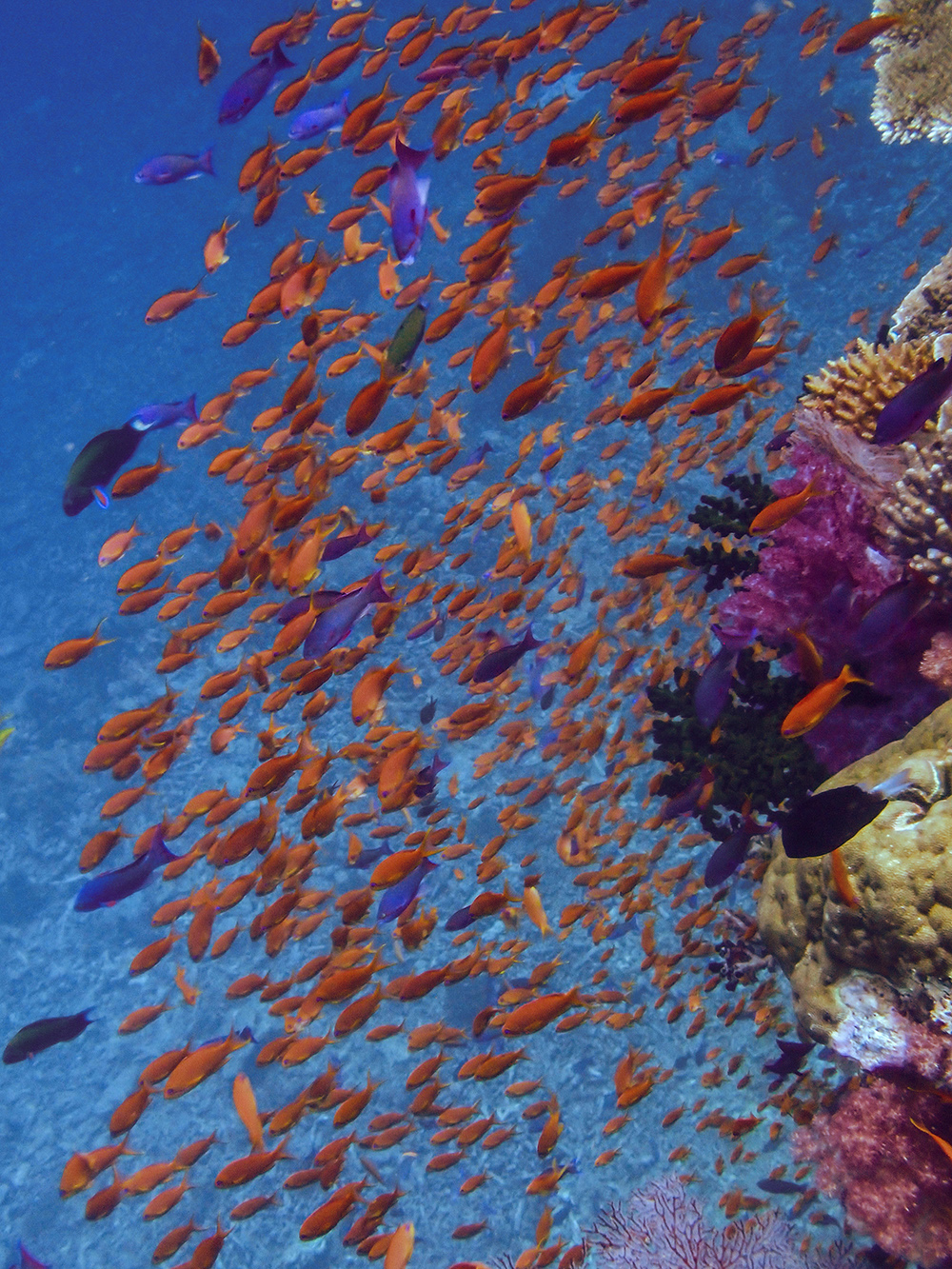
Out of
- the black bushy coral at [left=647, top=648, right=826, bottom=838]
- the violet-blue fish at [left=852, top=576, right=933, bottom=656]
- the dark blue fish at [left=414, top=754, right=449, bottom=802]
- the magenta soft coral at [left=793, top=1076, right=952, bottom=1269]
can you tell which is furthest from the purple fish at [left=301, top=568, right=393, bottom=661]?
the magenta soft coral at [left=793, top=1076, right=952, bottom=1269]

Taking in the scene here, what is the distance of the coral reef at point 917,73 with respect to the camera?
6.27 meters

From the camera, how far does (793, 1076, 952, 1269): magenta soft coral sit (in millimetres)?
2953

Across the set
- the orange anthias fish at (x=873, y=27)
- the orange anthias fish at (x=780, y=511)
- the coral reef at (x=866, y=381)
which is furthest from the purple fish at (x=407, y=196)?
the orange anthias fish at (x=873, y=27)

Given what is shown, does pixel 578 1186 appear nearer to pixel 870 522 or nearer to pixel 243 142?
pixel 870 522

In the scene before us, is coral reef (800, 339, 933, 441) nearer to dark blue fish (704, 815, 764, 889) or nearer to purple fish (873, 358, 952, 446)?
purple fish (873, 358, 952, 446)

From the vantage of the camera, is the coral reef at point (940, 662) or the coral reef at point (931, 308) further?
the coral reef at point (931, 308)

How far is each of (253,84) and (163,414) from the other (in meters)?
2.42

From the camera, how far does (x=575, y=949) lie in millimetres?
10469

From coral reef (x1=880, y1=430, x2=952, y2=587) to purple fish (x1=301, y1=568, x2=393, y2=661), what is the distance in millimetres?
2835

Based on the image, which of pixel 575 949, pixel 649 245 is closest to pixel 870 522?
pixel 575 949

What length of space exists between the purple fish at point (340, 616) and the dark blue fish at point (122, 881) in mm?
2371

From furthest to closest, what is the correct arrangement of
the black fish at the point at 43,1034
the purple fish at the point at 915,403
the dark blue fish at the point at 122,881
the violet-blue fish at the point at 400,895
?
the dark blue fish at the point at 122,881 < the black fish at the point at 43,1034 < the violet-blue fish at the point at 400,895 < the purple fish at the point at 915,403

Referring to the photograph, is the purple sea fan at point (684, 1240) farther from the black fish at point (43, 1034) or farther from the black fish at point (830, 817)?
the black fish at point (43, 1034)

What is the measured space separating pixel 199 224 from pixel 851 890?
142 feet
